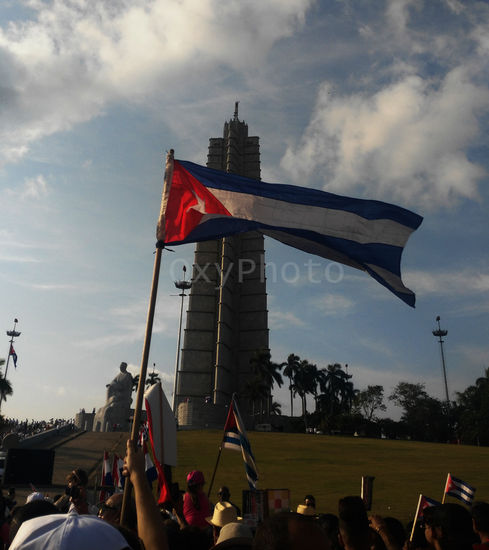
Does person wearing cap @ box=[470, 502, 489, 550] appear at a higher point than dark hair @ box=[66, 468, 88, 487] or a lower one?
lower

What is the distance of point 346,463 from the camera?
3319 cm

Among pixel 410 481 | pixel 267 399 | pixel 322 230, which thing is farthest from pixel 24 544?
pixel 267 399

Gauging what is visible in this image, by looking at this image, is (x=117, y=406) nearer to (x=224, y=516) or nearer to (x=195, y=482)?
(x=195, y=482)

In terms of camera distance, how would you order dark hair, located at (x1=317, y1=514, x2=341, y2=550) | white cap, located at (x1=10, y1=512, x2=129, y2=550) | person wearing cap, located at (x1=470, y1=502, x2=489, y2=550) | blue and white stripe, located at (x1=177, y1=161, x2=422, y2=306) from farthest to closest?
blue and white stripe, located at (x1=177, y1=161, x2=422, y2=306)
dark hair, located at (x1=317, y1=514, x2=341, y2=550)
person wearing cap, located at (x1=470, y1=502, x2=489, y2=550)
white cap, located at (x1=10, y1=512, x2=129, y2=550)

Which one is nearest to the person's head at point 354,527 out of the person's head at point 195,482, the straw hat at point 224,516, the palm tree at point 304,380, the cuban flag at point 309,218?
the straw hat at point 224,516

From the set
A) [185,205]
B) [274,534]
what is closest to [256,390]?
[185,205]

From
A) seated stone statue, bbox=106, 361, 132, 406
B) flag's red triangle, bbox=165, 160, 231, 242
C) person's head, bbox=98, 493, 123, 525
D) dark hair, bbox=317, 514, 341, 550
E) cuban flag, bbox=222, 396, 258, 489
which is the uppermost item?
seated stone statue, bbox=106, 361, 132, 406

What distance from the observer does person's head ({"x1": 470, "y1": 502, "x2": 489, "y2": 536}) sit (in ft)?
15.1

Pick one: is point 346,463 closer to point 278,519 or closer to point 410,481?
point 410,481

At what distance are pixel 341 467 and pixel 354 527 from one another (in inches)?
1186

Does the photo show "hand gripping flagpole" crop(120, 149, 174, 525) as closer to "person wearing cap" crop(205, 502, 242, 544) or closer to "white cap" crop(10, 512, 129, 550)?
"person wearing cap" crop(205, 502, 242, 544)

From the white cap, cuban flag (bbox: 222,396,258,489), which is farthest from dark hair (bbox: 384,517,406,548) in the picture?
cuban flag (bbox: 222,396,258,489)

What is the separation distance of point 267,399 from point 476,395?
98.0 ft

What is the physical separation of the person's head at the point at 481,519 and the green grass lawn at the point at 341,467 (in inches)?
625
